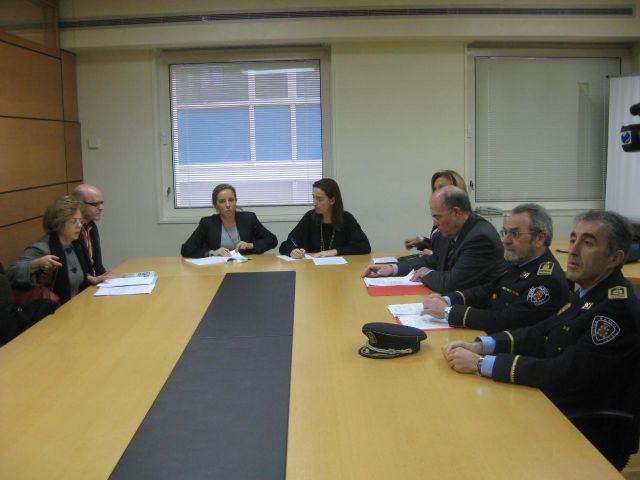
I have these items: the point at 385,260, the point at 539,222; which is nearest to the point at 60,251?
the point at 385,260

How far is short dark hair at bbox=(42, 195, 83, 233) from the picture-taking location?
3674 millimetres

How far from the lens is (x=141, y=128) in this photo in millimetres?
5969

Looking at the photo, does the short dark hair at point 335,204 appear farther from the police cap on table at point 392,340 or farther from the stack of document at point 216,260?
the police cap on table at point 392,340

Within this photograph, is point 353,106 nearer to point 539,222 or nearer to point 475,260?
point 475,260

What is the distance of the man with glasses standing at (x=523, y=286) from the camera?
2.52m

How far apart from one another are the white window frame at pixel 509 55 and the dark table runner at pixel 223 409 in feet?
12.1

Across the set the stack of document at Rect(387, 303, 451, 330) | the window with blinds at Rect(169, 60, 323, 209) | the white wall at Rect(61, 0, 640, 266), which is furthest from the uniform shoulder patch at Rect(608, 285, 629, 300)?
the window with blinds at Rect(169, 60, 323, 209)

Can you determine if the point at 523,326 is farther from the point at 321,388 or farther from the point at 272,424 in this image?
the point at 272,424

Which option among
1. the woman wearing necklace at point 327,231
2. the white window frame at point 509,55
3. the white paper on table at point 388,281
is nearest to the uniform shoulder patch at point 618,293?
the white paper on table at point 388,281

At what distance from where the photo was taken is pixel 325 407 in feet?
6.06

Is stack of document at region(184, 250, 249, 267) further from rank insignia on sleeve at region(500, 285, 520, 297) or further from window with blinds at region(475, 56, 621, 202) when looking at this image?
window with blinds at region(475, 56, 621, 202)

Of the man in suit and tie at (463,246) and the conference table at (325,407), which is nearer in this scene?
the conference table at (325,407)

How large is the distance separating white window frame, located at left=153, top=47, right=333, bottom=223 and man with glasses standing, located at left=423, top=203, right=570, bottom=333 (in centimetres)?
353

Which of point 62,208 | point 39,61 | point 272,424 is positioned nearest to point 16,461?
point 272,424
